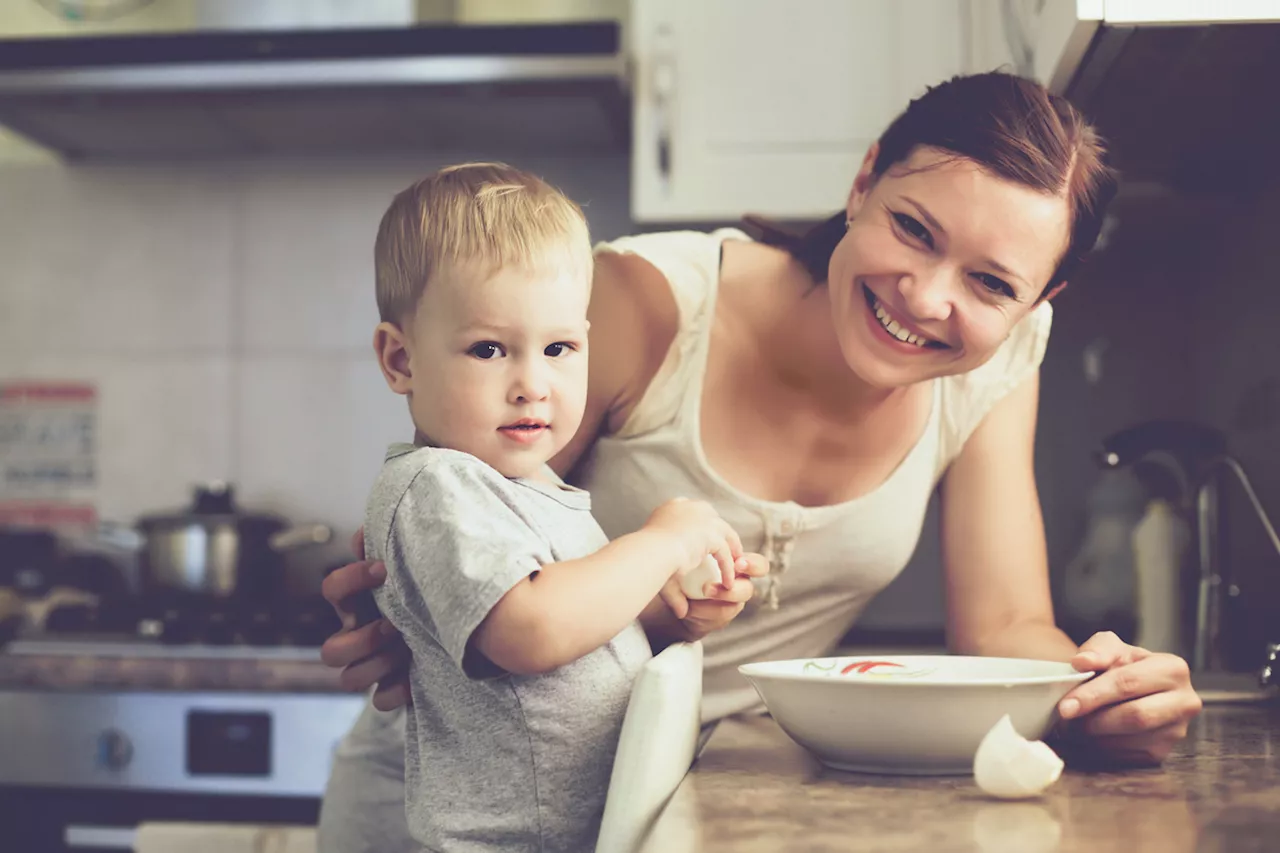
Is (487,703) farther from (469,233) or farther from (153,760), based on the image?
(153,760)

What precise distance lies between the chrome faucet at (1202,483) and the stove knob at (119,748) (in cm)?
143

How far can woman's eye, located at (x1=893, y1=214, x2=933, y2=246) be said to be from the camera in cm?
99

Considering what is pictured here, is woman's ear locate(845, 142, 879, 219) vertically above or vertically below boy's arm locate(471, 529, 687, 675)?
above

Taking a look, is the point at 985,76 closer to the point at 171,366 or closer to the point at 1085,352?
the point at 1085,352

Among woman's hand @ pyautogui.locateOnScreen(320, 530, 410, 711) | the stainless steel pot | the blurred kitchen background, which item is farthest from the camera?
the stainless steel pot

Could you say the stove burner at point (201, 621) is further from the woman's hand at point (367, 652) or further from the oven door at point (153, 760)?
the woman's hand at point (367, 652)

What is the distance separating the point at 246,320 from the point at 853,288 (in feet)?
5.62

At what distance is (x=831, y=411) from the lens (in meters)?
1.23

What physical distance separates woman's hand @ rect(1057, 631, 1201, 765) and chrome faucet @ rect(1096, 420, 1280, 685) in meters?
0.71

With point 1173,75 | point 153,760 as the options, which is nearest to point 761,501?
point 1173,75

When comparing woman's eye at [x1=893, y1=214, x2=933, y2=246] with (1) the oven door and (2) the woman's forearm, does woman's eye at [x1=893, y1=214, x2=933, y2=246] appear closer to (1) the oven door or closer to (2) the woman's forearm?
(2) the woman's forearm

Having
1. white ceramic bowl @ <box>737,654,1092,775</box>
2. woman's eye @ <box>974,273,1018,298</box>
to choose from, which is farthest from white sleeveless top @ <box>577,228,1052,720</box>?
white ceramic bowl @ <box>737,654,1092,775</box>

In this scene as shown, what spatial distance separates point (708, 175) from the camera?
2.03 m

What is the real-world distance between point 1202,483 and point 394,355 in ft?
3.92
